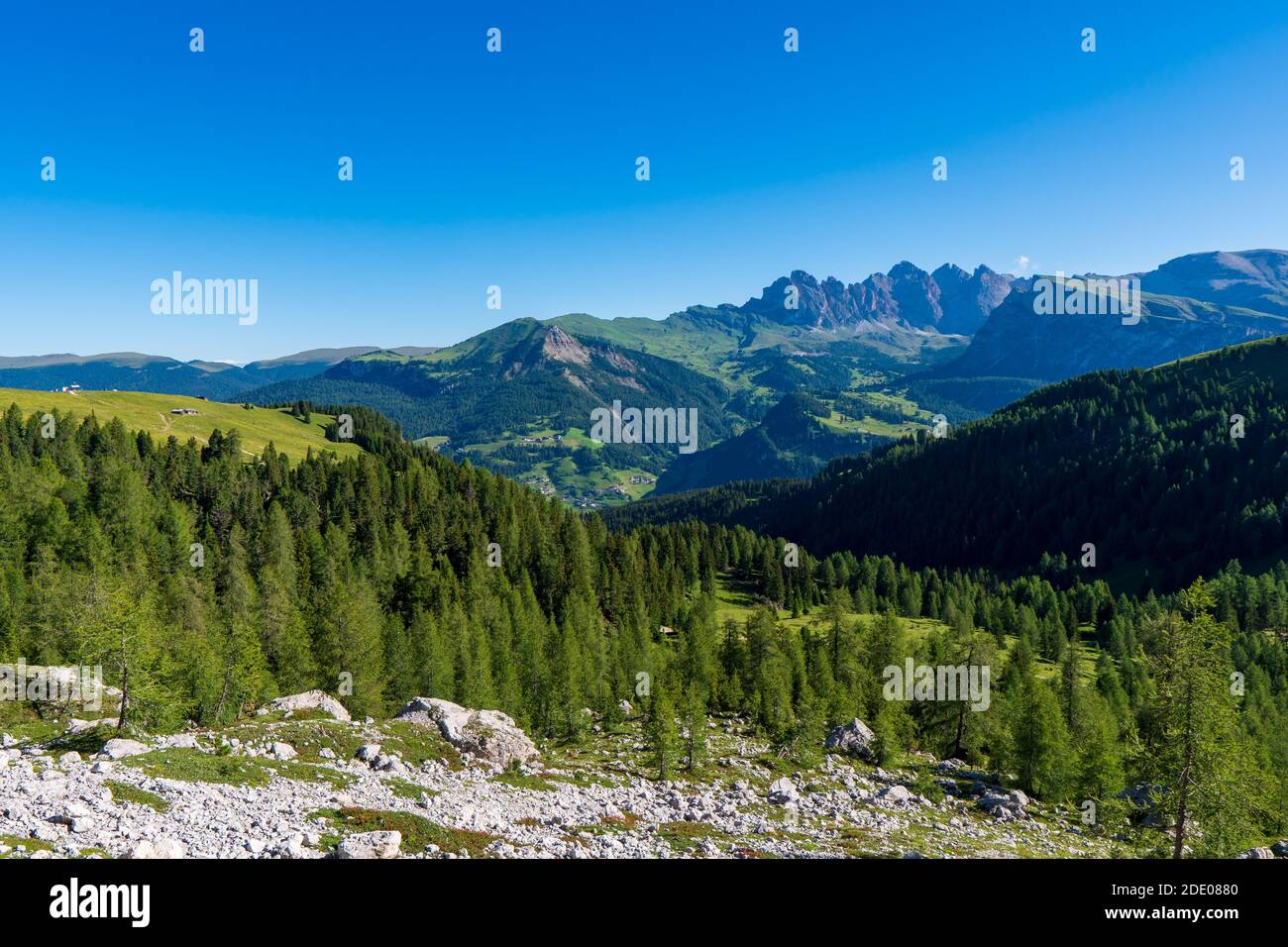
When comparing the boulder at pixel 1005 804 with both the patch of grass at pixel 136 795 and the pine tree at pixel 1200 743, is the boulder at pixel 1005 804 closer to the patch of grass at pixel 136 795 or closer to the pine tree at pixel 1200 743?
the pine tree at pixel 1200 743

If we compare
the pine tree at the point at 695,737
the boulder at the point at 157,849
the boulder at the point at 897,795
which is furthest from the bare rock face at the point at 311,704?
the boulder at the point at 897,795

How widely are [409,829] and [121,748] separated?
1581cm

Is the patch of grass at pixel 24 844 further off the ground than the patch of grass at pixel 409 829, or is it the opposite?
the patch of grass at pixel 24 844

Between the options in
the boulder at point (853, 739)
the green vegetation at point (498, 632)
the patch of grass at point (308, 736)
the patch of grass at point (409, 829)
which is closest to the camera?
the patch of grass at point (409, 829)

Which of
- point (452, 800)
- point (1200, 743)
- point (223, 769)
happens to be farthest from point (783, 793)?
point (223, 769)

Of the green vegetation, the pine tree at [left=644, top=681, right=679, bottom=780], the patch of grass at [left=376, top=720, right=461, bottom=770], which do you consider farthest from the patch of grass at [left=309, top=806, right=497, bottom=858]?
the pine tree at [left=644, top=681, right=679, bottom=780]

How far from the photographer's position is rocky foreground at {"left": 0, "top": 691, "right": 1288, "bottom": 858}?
969 inches

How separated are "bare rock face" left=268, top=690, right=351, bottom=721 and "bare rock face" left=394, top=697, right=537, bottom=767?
4.57m

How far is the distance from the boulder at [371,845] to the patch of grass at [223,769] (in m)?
9.60

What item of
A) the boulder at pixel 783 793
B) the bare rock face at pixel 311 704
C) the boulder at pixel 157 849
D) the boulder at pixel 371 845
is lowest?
the boulder at pixel 783 793

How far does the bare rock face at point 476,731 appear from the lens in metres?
49.1

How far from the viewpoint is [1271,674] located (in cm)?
12356

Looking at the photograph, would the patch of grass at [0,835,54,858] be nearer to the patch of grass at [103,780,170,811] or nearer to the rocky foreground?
the rocky foreground
